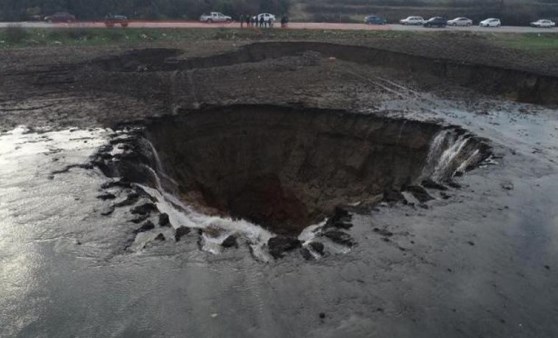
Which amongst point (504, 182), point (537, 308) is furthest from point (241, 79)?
point (537, 308)

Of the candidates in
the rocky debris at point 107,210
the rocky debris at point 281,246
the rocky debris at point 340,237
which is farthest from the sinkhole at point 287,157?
the rocky debris at point 340,237

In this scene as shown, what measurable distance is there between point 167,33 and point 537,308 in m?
35.4

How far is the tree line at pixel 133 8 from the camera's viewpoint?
149 feet

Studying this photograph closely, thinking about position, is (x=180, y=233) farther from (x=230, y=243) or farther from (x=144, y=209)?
(x=144, y=209)

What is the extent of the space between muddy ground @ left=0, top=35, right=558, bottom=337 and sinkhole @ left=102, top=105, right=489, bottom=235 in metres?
0.80

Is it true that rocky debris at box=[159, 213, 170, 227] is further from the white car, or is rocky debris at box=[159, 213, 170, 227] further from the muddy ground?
the white car

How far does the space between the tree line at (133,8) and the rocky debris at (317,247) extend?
43365mm

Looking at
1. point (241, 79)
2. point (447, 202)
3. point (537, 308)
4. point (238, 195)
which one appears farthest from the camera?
point (241, 79)

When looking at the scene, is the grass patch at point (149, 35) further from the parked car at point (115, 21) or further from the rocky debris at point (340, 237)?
the rocky debris at point (340, 237)

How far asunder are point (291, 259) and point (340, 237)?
136cm

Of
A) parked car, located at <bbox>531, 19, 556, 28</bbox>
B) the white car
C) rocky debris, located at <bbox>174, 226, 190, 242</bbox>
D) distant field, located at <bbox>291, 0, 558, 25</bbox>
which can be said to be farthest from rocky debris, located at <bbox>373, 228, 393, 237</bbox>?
parked car, located at <bbox>531, 19, 556, 28</bbox>

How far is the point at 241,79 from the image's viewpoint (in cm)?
2416

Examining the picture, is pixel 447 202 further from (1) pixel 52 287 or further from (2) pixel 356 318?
(1) pixel 52 287

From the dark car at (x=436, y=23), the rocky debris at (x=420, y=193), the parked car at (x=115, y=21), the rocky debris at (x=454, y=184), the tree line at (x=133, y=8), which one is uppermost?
the tree line at (x=133, y=8)
